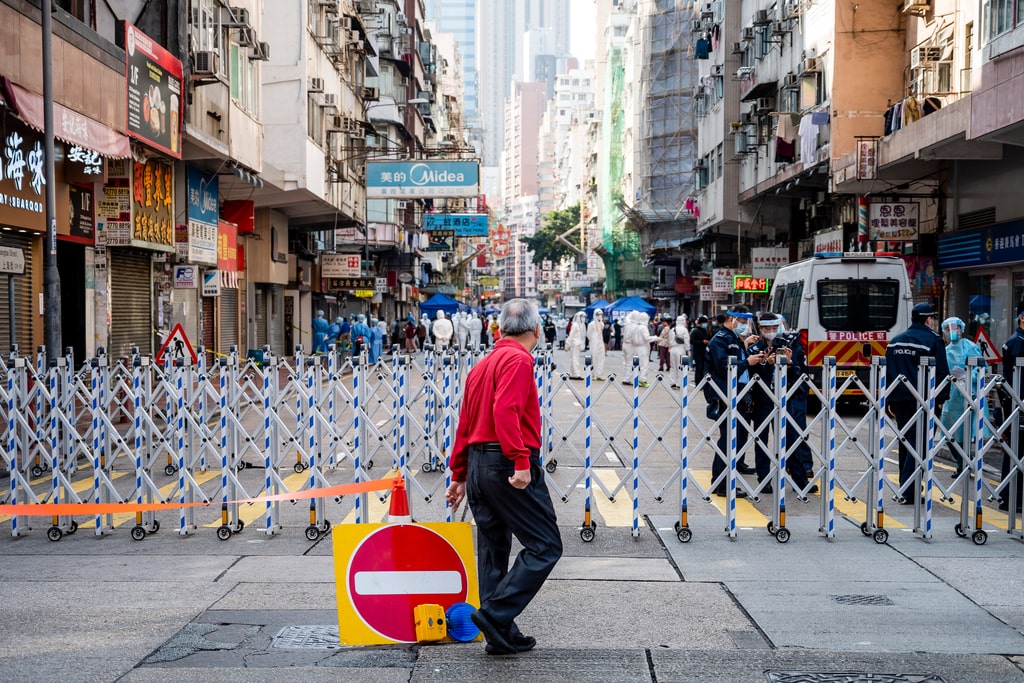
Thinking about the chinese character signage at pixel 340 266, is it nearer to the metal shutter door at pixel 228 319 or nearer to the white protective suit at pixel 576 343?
the metal shutter door at pixel 228 319

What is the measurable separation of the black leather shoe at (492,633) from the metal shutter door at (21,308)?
13.8 metres

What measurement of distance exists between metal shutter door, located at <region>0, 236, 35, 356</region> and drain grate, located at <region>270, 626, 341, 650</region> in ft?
41.8

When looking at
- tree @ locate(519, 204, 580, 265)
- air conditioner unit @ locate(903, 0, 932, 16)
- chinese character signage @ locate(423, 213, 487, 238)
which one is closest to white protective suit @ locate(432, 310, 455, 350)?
→ air conditioner unit @ locate(903, 0, 932, 16)

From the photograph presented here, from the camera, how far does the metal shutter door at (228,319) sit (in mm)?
30734

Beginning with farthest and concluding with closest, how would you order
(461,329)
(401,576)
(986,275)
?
(461,329), (986,275), (401,576)

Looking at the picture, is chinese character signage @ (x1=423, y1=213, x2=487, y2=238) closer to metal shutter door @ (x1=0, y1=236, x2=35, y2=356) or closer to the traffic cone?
metal shutter door @ (x1=0, y1=236, x2=35, y2=356)

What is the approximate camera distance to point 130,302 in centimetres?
2288

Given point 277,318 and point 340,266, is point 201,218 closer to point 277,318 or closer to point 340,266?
point 277,318

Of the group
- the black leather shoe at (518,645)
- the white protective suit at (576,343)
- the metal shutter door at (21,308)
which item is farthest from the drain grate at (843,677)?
the white protective suit at (576,343)

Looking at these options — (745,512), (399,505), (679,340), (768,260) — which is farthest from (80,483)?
(768,260)

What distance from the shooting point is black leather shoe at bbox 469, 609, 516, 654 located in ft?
18.3

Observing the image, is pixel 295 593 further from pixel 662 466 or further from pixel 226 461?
pixel 662 466

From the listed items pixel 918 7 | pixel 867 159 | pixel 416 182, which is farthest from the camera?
pixel 416 182

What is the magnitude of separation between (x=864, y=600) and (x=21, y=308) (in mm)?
14864
